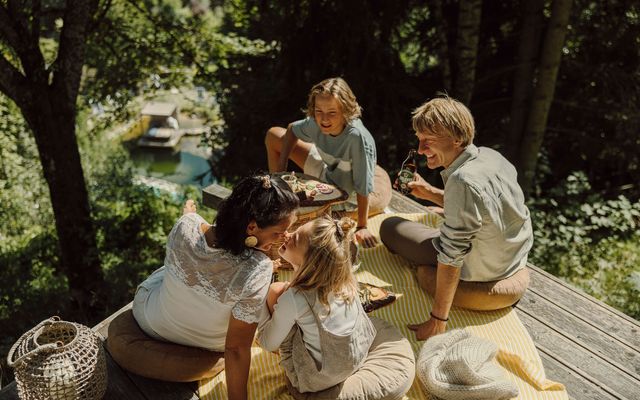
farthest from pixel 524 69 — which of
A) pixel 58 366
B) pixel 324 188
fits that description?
pixel 58 366

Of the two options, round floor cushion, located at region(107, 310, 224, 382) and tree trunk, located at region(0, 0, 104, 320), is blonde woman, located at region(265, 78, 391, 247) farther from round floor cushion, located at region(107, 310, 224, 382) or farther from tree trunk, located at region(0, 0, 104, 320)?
tree trunk, located at region(0, 0, 104, 320)

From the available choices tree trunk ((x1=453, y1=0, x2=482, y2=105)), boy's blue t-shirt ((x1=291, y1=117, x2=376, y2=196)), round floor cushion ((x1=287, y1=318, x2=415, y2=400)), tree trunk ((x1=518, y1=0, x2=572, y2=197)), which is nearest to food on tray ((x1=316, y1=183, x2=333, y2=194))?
boy's blue t-shirt ((x1=291, y1=117, x2=376, y2=196))

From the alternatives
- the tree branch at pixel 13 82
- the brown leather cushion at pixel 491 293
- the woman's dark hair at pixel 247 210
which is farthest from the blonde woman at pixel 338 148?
the tree branch at pixel 13 82

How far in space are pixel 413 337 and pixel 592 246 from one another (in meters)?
2.99

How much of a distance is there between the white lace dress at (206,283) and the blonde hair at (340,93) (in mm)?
1362

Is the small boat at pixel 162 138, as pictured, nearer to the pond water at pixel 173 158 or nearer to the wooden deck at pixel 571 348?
the pond water at pixel 173 158

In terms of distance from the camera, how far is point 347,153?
3.36 m

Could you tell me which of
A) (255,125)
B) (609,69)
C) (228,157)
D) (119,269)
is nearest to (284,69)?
(255,125)

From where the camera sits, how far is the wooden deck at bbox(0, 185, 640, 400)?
228cm

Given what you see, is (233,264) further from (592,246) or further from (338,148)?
(592,246)

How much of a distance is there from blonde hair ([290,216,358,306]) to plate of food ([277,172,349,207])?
121 cm

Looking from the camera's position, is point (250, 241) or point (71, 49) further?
point (71, 49)

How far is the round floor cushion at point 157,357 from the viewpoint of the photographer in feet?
7.09

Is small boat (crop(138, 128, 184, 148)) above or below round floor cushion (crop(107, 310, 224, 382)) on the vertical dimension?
below
